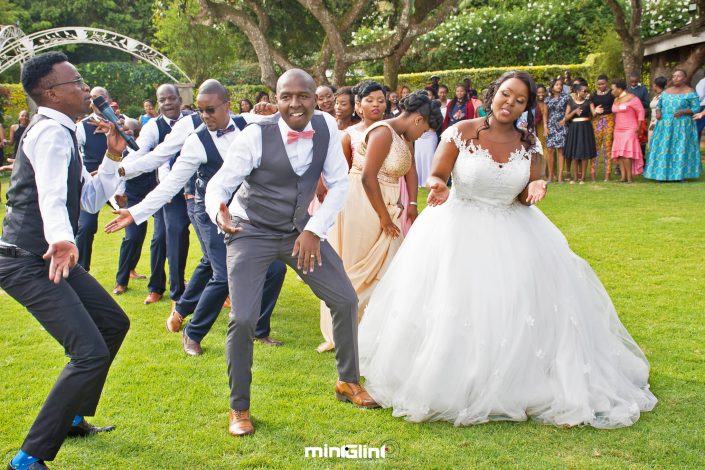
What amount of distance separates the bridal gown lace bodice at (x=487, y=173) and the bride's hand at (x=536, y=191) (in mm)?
144

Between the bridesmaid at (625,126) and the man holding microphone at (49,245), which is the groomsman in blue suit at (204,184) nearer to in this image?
the man holding microphone at (49,245)

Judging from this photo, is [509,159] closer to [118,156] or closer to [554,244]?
[554,244]

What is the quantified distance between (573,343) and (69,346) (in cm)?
312

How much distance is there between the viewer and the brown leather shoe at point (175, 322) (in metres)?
6.54

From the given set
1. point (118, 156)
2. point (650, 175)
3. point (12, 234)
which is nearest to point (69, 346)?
point (12, 234)

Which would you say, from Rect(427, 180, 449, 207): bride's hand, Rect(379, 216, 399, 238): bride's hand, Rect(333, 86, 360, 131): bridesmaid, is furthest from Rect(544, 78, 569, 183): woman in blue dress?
Rect(427, 180, 449, 207): bride's hand

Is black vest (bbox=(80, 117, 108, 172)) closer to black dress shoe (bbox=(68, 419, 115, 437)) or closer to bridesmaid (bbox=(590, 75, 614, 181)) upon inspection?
black dress shoe (bbox=(68, 419, 115, 437))

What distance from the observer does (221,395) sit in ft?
16.2

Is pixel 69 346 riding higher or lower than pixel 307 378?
higher

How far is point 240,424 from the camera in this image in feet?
14.1

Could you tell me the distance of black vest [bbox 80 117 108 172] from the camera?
8.01m

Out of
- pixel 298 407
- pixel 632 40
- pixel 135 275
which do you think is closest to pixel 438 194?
pixel 298 407

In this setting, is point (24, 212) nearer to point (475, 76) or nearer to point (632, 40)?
point (632, 40)

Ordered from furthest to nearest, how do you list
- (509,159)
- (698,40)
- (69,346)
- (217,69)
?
(217,69) < (698,40) < (509,159) < (69,346)
